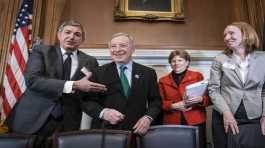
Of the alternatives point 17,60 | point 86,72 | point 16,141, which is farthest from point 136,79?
point 17,60

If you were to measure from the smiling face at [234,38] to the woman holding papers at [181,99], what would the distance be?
437 mm

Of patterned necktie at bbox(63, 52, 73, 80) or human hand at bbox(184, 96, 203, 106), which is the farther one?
human hand at bbox(184, 96, 203, 106)

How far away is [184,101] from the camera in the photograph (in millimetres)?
2627

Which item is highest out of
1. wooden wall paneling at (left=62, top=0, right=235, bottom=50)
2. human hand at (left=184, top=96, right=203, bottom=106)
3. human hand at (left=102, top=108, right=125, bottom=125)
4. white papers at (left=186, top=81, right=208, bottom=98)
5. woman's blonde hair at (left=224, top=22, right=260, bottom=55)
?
wooden wall paneling at (left=62, top=0, right=235, bottom=50)

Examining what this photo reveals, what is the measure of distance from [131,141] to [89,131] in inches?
10.4

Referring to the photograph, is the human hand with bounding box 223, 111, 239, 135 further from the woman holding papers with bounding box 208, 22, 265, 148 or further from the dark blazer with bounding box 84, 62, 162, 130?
the dark blazer with bounding box 84, 62, 162, 130

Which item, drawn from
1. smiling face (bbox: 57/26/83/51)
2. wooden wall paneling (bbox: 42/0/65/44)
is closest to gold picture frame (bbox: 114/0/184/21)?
wooden wall paneling (bbox: 42/0/65/44)

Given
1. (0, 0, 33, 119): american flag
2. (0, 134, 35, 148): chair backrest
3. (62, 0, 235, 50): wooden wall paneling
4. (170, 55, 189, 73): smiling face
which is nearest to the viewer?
(0, 134, 35, 148): chair backrest

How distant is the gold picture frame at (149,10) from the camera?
3957 mm

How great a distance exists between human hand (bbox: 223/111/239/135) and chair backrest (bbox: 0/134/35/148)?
1322 millimetres

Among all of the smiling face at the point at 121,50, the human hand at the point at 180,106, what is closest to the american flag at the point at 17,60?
the smiling face at the point at 121,50

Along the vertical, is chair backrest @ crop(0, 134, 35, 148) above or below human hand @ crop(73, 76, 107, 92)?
below

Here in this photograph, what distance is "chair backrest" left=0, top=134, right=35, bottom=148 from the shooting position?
1814 millimetres

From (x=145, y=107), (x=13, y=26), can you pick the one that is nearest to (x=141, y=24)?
(x=13, y=26)
